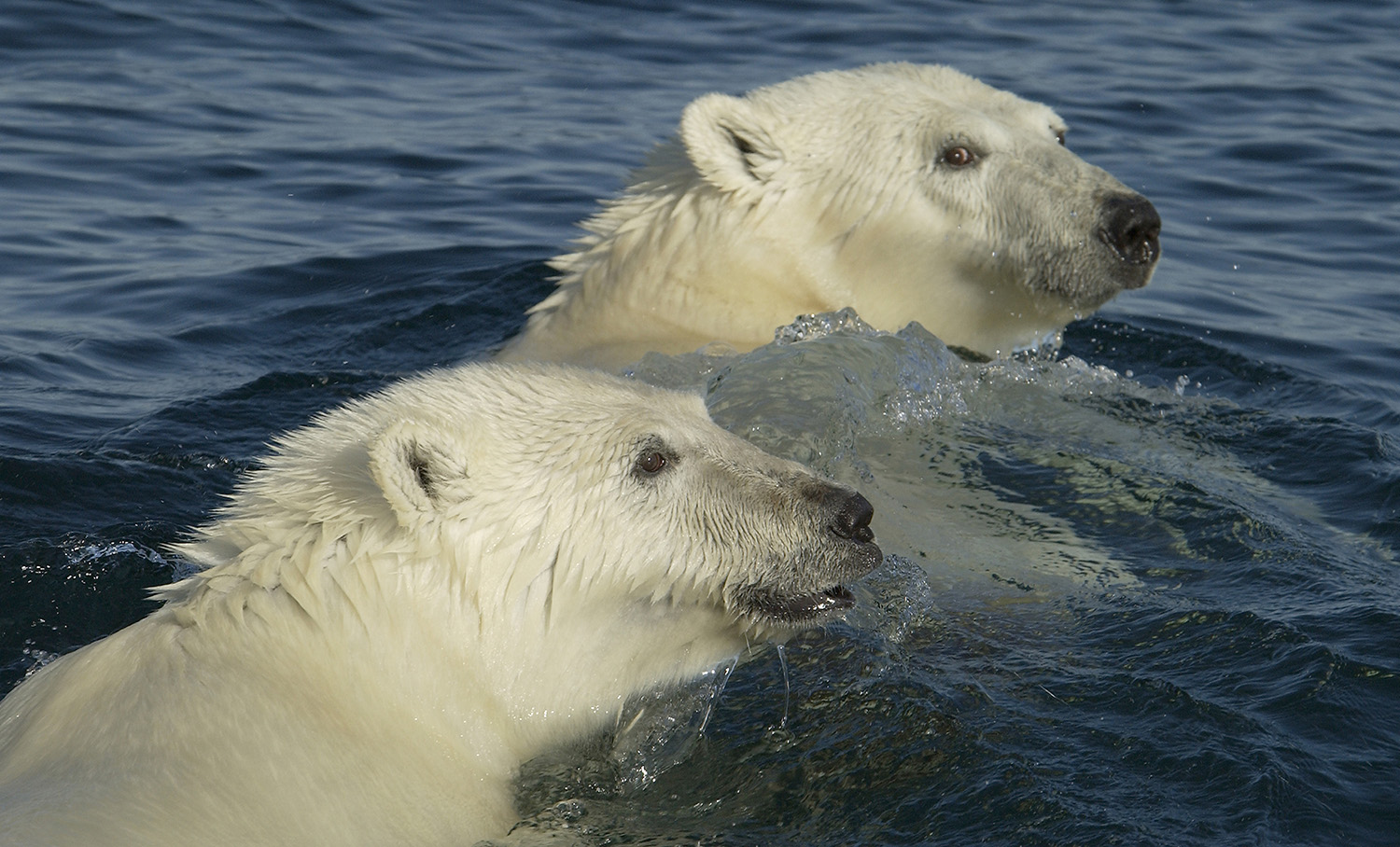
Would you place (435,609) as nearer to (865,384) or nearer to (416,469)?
(416,469)

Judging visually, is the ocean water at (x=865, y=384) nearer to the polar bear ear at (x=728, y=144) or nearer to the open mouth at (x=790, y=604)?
the open mouth at (x=790, y=604)

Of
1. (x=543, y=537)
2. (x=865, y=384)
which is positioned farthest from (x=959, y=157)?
(x=543, y=537)

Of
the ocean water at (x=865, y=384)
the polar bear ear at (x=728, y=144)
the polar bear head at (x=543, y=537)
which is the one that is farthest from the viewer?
the polar bear ear at (x=728, y=144)

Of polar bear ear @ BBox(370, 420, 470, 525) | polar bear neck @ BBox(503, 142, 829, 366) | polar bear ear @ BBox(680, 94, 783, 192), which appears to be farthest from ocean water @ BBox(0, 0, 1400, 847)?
polar bear ear @ BBox(370, 420, 470, 525)

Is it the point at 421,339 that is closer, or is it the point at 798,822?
the point at 798,822

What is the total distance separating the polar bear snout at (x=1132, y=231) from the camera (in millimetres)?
5691

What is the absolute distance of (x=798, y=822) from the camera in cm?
365

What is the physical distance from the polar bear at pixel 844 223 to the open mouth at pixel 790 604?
2.17 metres

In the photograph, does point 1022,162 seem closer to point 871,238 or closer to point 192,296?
point 871,238

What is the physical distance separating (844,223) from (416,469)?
295 cm

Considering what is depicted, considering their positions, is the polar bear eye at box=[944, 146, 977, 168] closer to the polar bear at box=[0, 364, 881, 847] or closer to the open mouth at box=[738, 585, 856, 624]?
the polar bear at box=[0, 364, 881, 847]

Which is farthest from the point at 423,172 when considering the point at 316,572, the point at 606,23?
the point at 316,572

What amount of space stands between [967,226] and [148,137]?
6410mm

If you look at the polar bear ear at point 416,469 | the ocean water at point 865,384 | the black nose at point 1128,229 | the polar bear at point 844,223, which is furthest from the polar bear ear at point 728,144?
the polar bear ear at point 416,469
